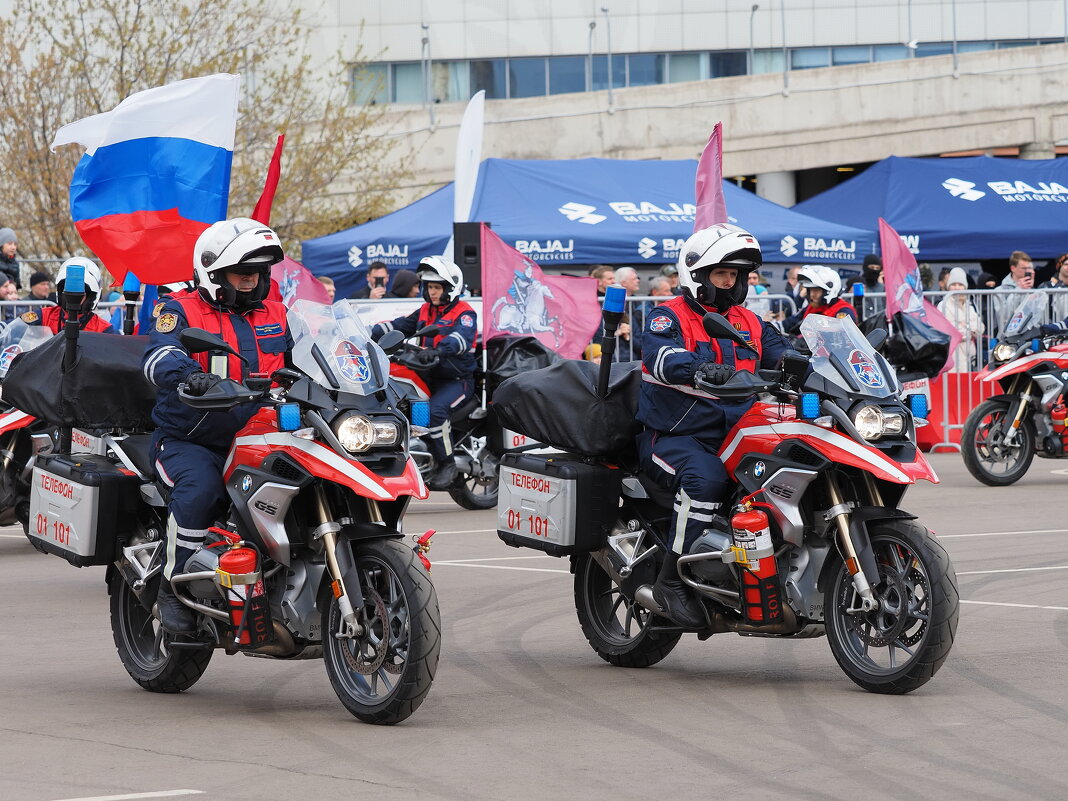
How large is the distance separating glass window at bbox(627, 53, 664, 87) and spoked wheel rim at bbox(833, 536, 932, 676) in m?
48.7

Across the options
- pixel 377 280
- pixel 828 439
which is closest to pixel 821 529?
pixel 828 439

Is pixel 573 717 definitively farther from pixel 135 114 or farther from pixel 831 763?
pixel 135 114

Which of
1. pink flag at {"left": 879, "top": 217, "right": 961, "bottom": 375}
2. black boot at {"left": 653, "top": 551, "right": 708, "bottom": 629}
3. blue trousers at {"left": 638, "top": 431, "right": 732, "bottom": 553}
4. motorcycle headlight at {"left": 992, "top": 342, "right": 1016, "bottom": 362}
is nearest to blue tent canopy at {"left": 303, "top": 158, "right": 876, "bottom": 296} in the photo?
pink flag at {"left": 879, "top": 217, "right": 961, "bottom": 375}

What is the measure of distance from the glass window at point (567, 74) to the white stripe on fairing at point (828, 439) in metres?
47.4

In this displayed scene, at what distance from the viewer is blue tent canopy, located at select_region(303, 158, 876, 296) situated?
23422mm

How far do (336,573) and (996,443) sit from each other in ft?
37.1

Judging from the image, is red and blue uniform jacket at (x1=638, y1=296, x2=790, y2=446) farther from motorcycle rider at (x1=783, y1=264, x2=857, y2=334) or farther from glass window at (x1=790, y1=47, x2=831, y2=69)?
glass window at (x1=790, y1=47, x2=831, y2=69)

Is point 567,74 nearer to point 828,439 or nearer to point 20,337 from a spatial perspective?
point 20,337

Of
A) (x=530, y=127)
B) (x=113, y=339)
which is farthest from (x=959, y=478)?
(x=530, y=127)

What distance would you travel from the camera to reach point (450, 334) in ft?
50.8

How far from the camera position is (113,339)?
9.04 meters

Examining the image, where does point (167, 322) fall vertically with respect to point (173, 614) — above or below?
above

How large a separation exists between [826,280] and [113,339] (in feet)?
28.8

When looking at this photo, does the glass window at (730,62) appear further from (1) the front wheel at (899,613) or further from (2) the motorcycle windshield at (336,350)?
(2) the motorcycle windshield at (336,350)
